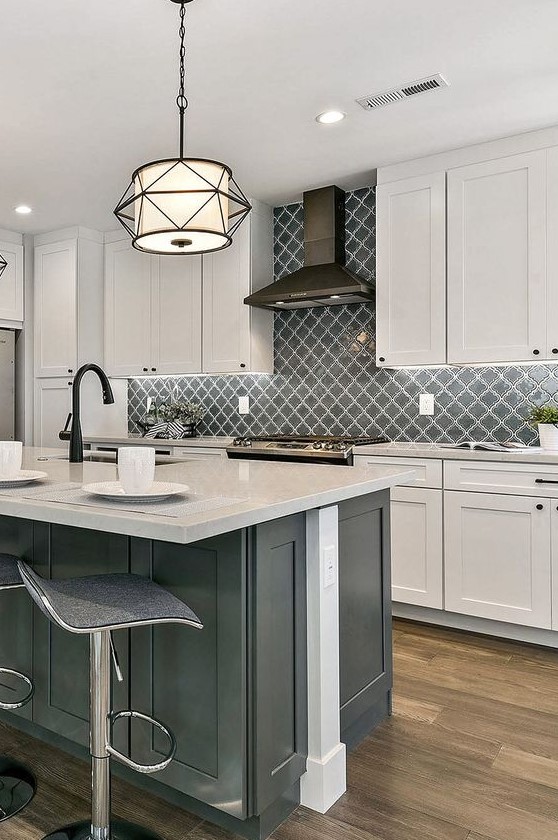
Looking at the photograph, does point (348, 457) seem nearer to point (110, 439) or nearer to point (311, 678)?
point (311, 678)

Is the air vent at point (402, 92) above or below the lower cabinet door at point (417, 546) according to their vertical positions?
above

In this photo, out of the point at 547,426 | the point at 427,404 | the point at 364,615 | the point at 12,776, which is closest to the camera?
the point at 12,776

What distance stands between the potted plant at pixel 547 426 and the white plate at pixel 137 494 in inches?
87.2

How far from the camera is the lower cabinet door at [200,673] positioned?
5.11 ft

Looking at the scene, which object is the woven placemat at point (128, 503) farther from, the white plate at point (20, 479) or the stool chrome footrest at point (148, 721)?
the stool chrome footrest at point (148, 721)

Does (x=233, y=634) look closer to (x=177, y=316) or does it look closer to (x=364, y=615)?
(x=364, y=615)

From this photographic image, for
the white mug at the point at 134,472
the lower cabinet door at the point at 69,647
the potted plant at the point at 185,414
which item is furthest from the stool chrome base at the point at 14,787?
the potted plant at the point at 185,414

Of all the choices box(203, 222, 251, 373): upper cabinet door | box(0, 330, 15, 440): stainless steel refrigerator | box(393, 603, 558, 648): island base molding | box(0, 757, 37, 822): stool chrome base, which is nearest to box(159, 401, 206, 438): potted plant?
box(203, 222, 251, 373): upper cabinet door

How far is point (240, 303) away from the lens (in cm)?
430

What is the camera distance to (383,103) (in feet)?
9.59

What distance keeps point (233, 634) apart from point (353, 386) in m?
2.78

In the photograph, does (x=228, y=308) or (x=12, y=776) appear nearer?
(x=12, y=776)

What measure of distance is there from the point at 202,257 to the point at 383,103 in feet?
6.28

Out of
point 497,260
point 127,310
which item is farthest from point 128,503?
point 127,310
